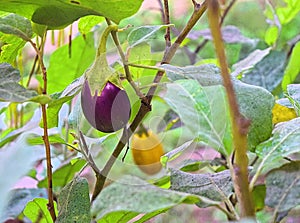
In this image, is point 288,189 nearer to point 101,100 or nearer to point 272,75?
point 101,100

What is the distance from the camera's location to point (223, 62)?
0.21m

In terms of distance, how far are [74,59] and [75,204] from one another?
35cm

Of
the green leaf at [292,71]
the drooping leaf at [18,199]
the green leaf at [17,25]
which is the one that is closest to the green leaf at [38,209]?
the drooping leaf at [18,199]

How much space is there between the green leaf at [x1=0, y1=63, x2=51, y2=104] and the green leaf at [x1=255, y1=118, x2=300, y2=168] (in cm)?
12

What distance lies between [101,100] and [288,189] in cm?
14

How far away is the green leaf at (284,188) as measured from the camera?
28 centimetres

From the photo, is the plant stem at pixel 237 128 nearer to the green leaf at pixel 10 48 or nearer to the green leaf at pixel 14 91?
the green leaf at pixel 14 91

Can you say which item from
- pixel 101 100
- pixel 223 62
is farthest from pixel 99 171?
pixel 223 62

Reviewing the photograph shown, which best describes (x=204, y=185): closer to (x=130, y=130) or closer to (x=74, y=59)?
(x=130, y=130)

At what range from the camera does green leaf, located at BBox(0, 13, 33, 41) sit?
14.8 inches

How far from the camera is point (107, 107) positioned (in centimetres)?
37

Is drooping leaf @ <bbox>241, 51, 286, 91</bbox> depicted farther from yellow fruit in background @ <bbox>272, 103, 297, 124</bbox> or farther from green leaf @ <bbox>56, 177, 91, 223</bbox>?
green leaf @ <bbox>56, 177, 91, 223</bbox>

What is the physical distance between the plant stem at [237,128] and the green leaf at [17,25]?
19 cm

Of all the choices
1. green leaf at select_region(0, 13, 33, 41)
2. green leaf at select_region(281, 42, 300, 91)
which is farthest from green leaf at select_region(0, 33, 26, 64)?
green leaf at select_region(281, 42, 300, 91)
